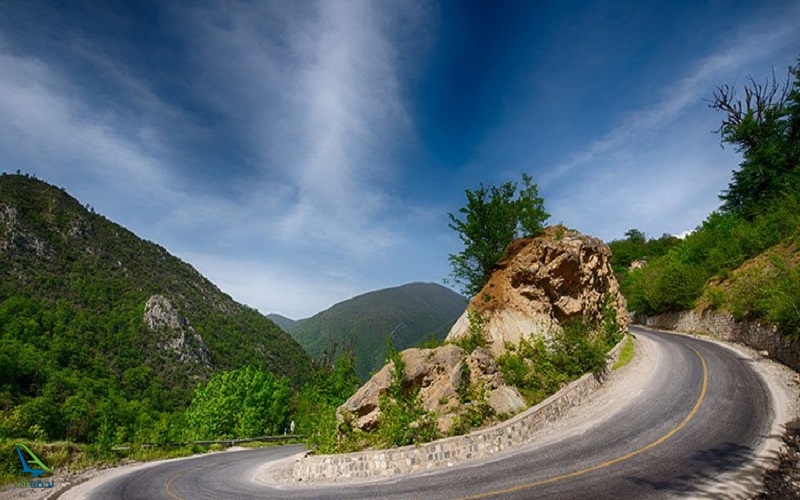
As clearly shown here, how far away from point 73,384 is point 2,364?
839 cm

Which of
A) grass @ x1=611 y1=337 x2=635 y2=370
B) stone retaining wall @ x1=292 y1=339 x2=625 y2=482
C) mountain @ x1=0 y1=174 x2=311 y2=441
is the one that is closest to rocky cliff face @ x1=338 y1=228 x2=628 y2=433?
stone retaining wall @ x1=292 y1=339 x2=625 y2=482

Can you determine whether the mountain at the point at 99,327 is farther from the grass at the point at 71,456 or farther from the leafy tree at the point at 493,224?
the leafy tree at the point at 493,224

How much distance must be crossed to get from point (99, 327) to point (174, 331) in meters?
12.6

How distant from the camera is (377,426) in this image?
16.6m

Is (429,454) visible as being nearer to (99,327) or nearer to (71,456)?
(71,456)

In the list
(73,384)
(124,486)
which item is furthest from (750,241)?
(73,384)

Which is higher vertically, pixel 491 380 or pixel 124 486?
pixel 491 380

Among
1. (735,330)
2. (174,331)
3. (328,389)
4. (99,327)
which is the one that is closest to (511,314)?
(735,330)

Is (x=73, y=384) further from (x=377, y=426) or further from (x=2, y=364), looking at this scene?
(x=377, y=426)

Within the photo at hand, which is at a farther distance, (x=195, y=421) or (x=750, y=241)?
(x=195, y=421)

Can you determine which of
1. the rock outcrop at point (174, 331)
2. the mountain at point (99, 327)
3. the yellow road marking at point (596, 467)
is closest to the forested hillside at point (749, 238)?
the yellow road marking at point (596, 467)

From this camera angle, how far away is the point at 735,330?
2508 centimetres

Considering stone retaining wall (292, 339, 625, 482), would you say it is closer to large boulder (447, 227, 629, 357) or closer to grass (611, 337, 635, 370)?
large boulder (447, 227, 629, 357)

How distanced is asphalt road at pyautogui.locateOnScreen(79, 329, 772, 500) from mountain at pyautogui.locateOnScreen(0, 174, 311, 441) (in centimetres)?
3457
